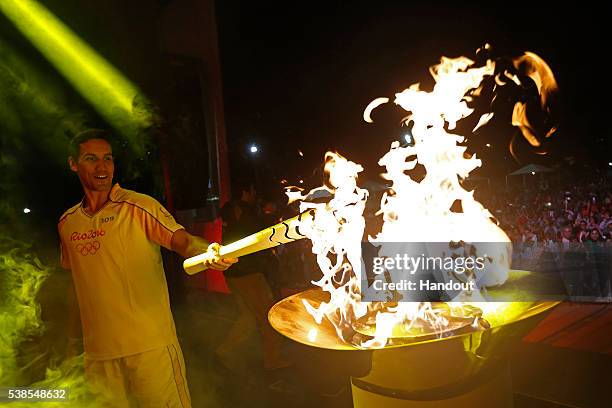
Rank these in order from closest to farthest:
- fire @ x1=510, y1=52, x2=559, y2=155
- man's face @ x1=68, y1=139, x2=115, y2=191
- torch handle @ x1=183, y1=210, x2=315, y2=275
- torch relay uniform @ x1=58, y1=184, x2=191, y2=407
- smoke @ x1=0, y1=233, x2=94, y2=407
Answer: torch handle @ x1=183, y1=210, x2=315, y2=275, torch relay uniform @ x1=58, y1=184, x2=191, y2=407, man's face @ x1=68, y1=139, x2=115, y2=191, fire @ x1=510, y1=52, x2=559, y2=155, smoke @ x1=0, y1=233, x2=94, y2=407

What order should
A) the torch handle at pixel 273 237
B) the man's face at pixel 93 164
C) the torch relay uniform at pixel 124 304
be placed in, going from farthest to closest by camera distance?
the man's face at pixel 93 164 < the torch relay uniform at pixel 124 304 < the torch handle at pixel 273 237

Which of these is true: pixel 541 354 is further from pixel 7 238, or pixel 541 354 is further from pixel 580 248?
pixel 7 238

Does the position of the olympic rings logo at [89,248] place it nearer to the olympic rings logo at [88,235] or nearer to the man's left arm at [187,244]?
the olympic rings logo at [88,235]

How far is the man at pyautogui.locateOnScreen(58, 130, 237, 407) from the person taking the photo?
2.65 metres

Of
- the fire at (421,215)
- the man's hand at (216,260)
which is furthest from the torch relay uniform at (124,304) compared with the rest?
the fire at (421,215)

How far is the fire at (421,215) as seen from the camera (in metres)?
2.50

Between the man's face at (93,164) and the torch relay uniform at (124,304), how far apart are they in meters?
0.12

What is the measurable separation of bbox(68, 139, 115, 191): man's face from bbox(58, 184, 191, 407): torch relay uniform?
0.38 feet

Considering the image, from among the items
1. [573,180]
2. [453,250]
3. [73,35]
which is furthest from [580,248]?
[573,180]

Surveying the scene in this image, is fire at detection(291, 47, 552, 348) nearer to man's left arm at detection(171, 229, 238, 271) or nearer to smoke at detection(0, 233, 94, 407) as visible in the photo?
man's left arm at detection(171, 229, 238, 271)

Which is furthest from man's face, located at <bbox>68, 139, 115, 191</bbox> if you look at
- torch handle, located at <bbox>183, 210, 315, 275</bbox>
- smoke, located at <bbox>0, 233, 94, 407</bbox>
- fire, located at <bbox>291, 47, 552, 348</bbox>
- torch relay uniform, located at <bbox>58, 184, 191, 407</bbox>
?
smoke, located at <bbox>0, 233, 94, 407</bbox>

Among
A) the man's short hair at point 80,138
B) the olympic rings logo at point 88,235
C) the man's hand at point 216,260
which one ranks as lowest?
the man's hand at point 216,260

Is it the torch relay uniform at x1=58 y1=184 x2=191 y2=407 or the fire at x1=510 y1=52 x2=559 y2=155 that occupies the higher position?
the fire at x1=510 y1=52 x2=559 y2=155

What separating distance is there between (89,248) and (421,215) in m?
2.05
